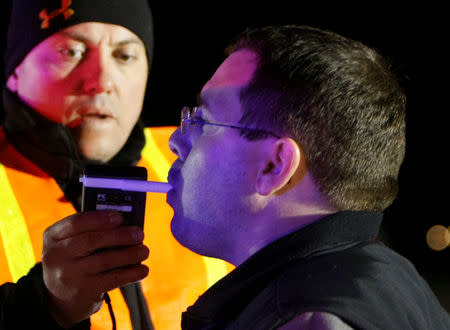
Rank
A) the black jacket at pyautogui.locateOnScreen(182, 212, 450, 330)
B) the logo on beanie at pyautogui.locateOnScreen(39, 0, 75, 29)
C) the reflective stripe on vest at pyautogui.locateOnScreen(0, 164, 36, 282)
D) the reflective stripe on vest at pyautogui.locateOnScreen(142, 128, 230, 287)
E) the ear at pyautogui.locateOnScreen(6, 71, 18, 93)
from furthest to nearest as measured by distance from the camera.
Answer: the reflective stripe on vest at pyautogui.locateOnScreen(142, 128, 230, 287) → the ear at pyautogui.locateOnScreen(6, 71, 18, 93) → the logo on beanie at pyautogui.locateOnScreen(39, 0, 75, 29) → the reflective stripe on vest at pyautogui.locateOnScreen(0, 164, 36, 282) → the black jacket at pyautogui.locateOnScreen(182, 212, 450, 330)

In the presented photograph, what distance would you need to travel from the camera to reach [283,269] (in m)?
1.06

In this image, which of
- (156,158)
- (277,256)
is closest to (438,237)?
(156,158)

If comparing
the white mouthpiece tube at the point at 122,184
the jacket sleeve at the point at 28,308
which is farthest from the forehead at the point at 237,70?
the jacket sleeve at the point at 28,308

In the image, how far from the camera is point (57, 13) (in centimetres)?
198

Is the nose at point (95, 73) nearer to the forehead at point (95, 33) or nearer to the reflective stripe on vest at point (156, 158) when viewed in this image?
the forehead at point (95, 33)

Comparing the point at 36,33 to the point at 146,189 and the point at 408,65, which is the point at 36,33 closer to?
the point at 146,189

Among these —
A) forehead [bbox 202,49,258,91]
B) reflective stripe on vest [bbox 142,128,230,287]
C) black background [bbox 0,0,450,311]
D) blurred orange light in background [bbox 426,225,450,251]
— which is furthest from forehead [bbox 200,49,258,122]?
blurred orange light in background [bbox 426,225,450,251]

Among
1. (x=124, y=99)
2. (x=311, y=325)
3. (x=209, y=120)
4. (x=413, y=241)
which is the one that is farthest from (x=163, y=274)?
(x=413, y=241)

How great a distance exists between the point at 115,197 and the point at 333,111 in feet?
1.91

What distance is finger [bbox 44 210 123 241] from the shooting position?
1.25 meters

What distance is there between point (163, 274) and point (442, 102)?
5.34 ft

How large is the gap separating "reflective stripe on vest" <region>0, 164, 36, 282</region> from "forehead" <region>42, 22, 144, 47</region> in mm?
622

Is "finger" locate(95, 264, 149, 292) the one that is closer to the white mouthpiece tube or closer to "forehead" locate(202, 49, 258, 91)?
the white mouthpiece tube

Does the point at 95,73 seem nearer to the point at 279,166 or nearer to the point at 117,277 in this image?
the point at 117,277
